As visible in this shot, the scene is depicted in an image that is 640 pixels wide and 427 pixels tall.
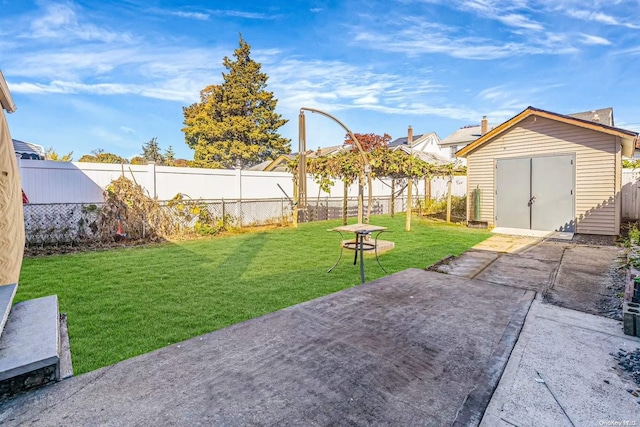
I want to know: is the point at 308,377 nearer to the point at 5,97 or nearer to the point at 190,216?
the point at 5,97

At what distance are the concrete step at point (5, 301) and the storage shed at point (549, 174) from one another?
11.4m

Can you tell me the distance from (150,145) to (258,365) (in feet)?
126

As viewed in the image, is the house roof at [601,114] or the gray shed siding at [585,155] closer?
the gray shed siding at [585,155]

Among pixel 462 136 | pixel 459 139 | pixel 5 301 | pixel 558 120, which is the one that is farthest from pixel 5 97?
pixel 462 136

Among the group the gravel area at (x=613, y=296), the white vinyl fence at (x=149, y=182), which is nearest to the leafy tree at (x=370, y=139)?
the white vinyl fence at (x=149, y=182)

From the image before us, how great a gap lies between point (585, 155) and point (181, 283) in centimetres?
1078

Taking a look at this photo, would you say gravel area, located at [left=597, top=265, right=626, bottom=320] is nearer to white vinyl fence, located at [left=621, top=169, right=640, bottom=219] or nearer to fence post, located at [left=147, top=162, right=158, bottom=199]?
white vinyl fence, located at [left=621, top=169, right=640, bottom=219]

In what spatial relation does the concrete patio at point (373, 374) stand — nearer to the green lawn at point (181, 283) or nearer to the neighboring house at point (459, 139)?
the green lawn at point (181, 283)

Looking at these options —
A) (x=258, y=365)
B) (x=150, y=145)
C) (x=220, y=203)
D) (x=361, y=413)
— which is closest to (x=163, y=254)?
(x=220, y=203)

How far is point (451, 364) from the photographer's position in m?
2.18

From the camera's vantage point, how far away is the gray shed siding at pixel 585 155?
28.5ft

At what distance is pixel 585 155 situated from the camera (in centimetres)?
902

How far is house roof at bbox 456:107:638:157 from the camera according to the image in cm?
830

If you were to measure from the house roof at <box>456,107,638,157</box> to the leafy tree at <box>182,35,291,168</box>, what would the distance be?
1813 centimetres
